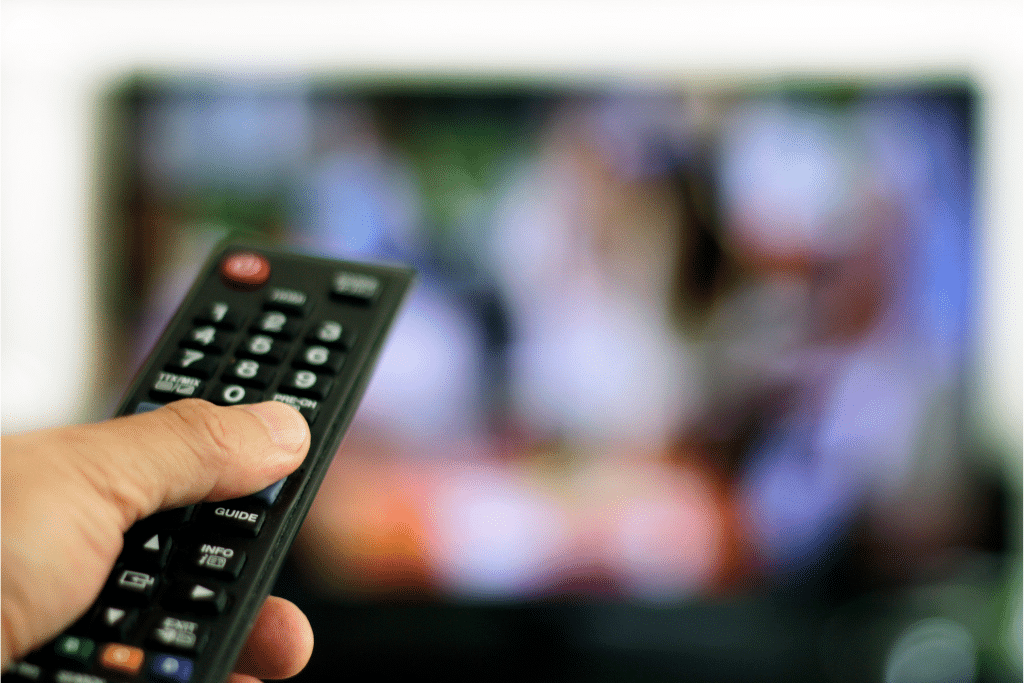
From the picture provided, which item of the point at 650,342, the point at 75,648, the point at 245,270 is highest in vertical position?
the point at 650,342

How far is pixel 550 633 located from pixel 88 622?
63cm

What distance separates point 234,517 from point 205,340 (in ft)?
0.39

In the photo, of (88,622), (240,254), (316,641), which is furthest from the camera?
(316,641)

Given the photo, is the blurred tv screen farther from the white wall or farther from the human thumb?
the human thumb

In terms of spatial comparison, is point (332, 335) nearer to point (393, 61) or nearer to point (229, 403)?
point (229, 403)

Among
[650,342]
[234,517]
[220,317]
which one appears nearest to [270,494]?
[234,517]

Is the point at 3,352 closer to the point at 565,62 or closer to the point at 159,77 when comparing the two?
the point at 159,77

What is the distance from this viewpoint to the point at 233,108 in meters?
0.90

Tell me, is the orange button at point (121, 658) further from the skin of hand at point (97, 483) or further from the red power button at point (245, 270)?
the red power button at point (245, 270)

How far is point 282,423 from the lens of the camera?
1.23 feet

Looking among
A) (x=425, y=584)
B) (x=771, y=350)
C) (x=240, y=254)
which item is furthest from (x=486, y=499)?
(x=240, y=254)

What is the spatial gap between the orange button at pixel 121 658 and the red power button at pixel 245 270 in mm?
215

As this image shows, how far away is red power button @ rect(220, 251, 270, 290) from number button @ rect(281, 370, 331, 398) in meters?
0.08

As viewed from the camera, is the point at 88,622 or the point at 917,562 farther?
the point at 917,562
